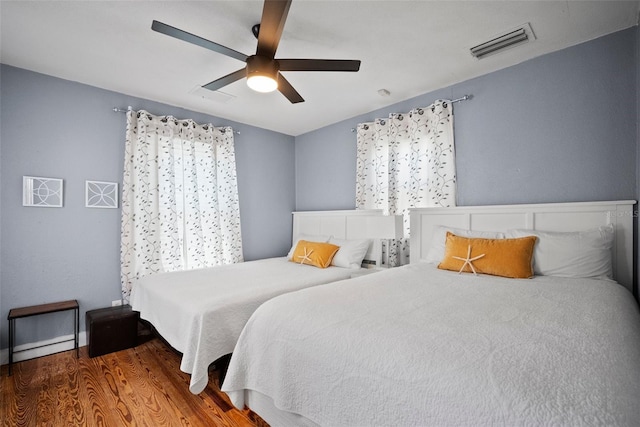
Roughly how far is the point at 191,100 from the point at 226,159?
0.77m

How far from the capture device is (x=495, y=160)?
2.59 meters

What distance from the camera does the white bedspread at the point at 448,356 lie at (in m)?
0.74

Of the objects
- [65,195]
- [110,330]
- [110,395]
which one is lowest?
[110,395]

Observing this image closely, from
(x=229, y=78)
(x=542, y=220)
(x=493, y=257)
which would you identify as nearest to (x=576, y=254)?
(x=542, y=220)

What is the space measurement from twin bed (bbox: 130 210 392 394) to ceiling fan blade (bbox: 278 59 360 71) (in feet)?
5.09

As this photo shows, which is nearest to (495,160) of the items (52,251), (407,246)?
(407,246)

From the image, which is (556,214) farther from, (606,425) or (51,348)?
(51,348)

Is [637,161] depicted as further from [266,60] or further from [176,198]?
[176,198]

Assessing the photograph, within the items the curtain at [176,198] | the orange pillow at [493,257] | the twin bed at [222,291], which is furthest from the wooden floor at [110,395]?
the orange pillow at [493,257]

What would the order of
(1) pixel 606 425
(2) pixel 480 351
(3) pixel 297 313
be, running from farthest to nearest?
(3) pixel 297 313 < (2) pixel 480 351 < (1) pixel 606 425

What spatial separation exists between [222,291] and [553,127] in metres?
2.87

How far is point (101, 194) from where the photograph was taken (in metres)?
2.78

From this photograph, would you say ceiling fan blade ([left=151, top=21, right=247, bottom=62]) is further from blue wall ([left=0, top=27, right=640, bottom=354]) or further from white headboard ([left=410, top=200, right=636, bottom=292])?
white headboard ([left=410, top=200, right=636, bottom=292])

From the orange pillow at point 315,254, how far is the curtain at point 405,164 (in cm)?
62
